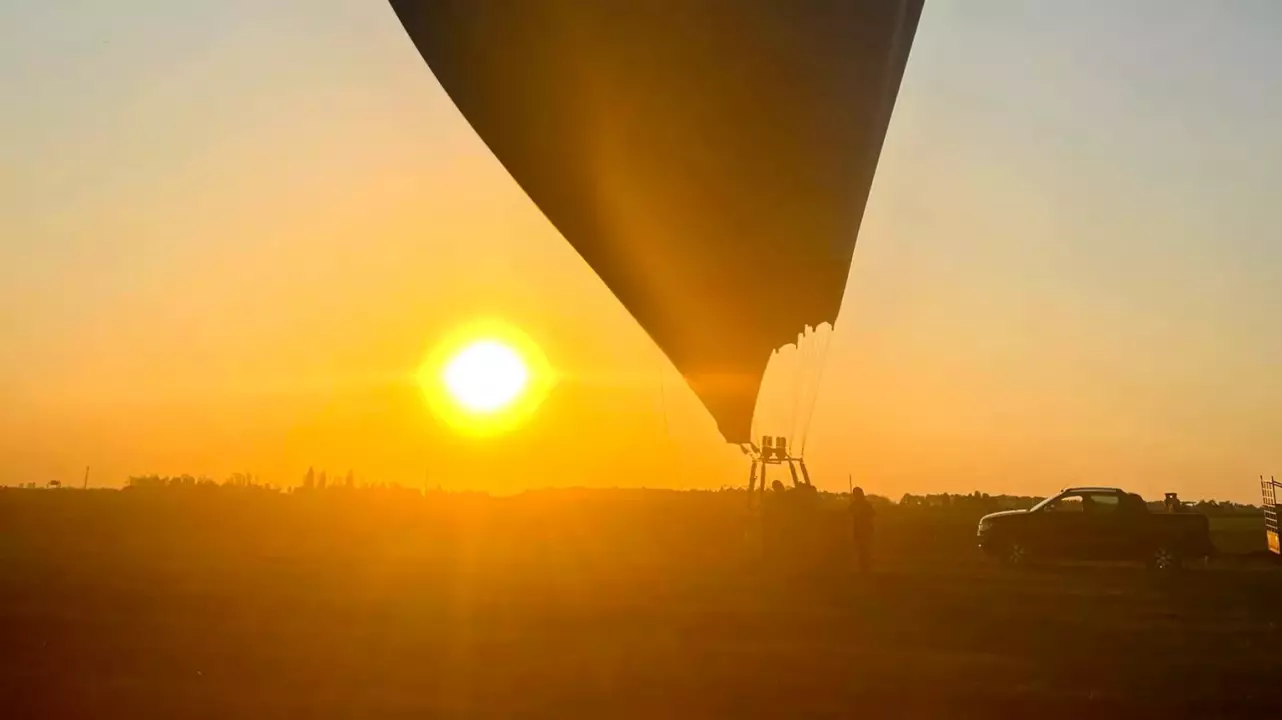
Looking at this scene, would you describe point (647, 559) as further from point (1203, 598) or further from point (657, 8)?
point (657, 8)

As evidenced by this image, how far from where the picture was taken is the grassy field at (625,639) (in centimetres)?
705

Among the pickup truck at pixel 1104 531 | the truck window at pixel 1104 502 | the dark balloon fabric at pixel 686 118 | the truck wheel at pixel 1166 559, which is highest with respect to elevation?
the dark balloon fabric at pixel 686 118

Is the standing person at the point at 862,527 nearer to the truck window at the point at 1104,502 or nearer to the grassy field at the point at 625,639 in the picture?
the grassy field at the point at 625,639

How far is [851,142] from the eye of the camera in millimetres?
5844

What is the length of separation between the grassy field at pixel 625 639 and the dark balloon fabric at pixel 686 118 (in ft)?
11.4

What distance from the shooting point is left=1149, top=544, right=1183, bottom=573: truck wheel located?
19672mm

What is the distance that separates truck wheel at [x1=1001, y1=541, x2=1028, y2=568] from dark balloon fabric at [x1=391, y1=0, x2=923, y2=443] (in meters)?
14.1

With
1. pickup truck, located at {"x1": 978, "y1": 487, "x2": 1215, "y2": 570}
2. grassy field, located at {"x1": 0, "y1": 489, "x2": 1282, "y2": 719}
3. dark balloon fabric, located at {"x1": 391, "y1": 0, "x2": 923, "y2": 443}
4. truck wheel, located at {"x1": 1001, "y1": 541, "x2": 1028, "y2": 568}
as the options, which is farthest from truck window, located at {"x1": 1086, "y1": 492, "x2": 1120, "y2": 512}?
dark balloon fabric, located at {"x1": 391, "y1": 0, "x2": 923, "y2": 443}

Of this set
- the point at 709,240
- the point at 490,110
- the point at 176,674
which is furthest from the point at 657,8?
the point at 176,674

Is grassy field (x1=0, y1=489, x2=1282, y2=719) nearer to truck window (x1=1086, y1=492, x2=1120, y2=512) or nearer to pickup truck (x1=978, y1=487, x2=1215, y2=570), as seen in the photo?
pickup truck (x1=978, y1=487, x2=1215, y2=570)

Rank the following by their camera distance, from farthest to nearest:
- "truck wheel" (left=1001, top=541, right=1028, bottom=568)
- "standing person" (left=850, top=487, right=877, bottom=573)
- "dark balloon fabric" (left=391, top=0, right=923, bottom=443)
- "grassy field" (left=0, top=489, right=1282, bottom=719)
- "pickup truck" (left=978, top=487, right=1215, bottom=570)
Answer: "truck wheel" (left=1001, top=541, right=1028, bottom=568) → "pickup truck" (left=978, top=487, right=1215, bottom=570) → "standing person" (left=850, top=487, right=877, bottom=573) → "grassy field" (left=0, top=489, right=1282, bottom=719) → "dark balloon fabric" (left=391, top=0, right=923, bottom=443)

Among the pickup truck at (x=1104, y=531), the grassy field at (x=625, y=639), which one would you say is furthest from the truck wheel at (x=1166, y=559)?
the grassy field at (x=625, y=639)

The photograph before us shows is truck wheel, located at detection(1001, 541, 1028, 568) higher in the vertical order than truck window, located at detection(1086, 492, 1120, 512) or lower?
lower

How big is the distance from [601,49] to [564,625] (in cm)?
767
